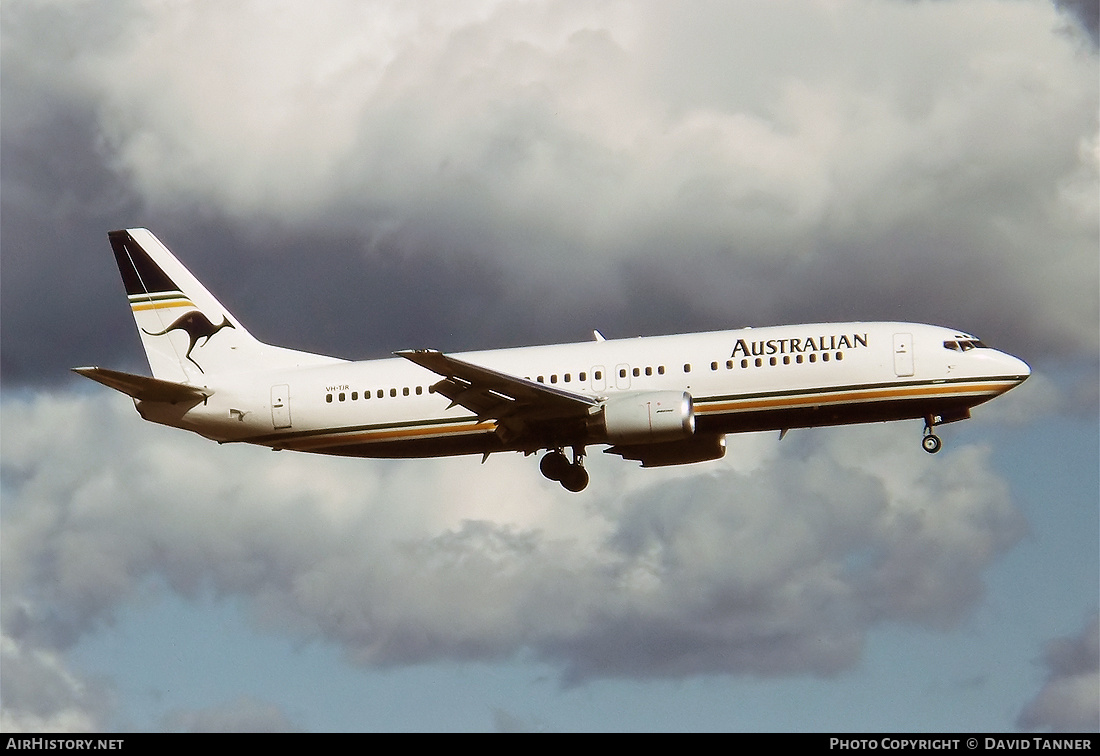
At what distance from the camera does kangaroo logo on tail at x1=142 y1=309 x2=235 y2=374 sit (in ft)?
196

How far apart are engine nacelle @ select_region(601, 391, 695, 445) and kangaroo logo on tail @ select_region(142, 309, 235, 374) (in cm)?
1844

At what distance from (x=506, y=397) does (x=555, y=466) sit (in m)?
4.92

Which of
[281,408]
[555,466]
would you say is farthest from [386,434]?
[555,466]

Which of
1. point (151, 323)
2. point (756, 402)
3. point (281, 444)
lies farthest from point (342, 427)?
point (756, 402)

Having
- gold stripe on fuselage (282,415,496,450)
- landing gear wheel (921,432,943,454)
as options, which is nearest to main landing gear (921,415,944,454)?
landing gear wheel (921,432,943,454)

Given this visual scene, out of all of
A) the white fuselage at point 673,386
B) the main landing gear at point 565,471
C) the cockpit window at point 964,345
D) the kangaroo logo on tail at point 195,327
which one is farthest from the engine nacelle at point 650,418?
the kangaroo logo on tail at point 195,327

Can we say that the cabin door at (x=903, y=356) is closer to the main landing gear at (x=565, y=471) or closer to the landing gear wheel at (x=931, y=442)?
the landing gear wheel at (x=931, y=442)

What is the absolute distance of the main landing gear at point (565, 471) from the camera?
54781mm

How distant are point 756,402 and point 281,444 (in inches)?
721

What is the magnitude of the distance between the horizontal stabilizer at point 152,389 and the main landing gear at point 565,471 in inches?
524

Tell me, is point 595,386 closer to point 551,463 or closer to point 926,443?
point 551,463

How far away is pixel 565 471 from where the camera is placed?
5500 centimetres
